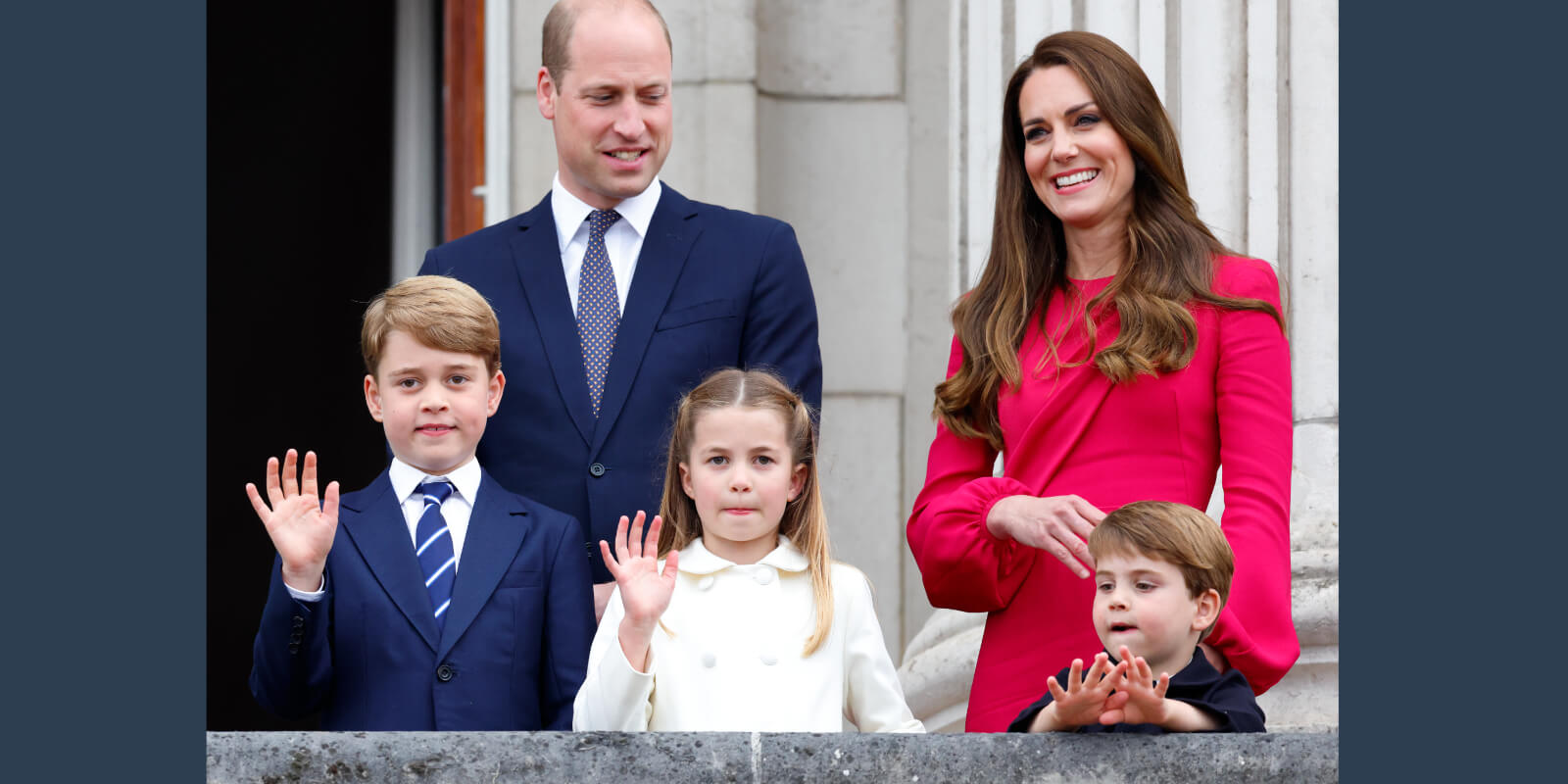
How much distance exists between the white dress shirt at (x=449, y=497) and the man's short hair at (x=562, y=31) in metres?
0.83

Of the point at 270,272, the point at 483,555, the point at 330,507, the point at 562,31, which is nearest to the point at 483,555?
the point at 483,555

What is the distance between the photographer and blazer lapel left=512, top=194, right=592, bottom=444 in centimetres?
396

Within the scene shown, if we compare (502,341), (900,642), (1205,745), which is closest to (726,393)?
(502,341)

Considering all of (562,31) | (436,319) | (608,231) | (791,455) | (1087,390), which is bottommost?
(791,455)

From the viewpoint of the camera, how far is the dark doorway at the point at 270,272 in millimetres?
9641

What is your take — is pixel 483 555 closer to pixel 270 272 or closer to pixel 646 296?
pixel 646 296

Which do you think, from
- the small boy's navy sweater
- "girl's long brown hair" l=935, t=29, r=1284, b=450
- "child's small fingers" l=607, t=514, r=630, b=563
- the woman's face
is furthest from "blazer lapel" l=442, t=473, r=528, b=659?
the woman's face

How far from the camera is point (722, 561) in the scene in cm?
368

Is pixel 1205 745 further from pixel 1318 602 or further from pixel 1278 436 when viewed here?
pixel 1318 602

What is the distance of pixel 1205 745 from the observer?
3221 millimetres

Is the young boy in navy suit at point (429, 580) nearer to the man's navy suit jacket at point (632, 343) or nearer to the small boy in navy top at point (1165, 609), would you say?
the man's navy suit jacket at point (632, 343)

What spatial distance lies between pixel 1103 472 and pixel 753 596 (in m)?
0.66

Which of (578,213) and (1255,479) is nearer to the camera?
(1255,479)

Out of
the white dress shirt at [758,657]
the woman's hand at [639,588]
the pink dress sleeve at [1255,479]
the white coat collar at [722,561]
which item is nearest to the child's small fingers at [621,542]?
the woman's hand at [639,588]
